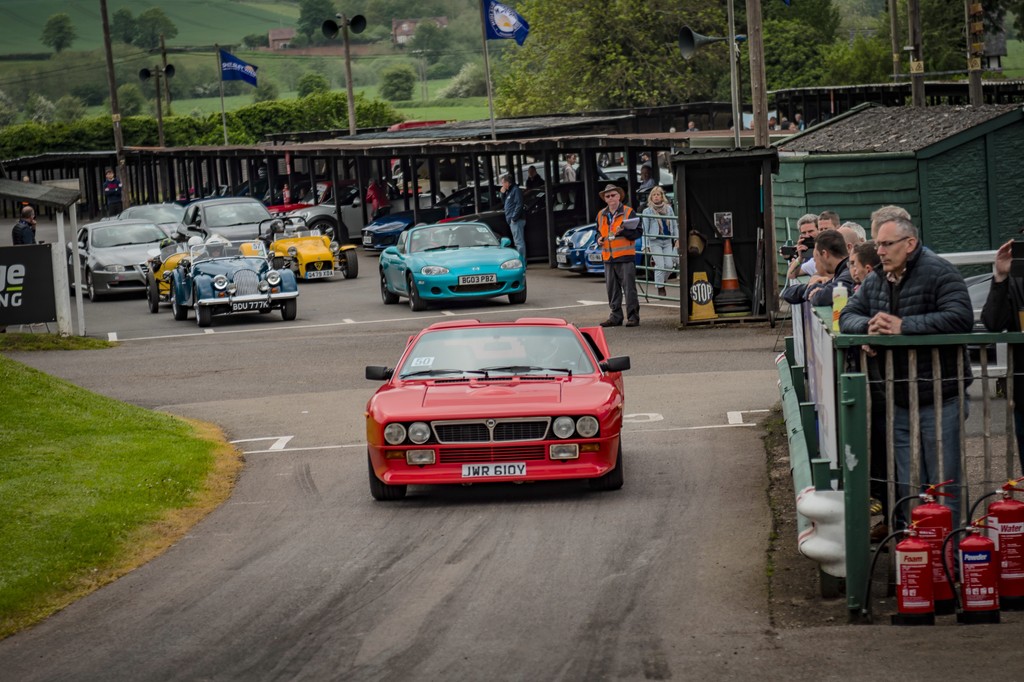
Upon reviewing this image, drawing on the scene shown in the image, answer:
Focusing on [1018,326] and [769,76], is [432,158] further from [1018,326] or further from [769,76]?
[769,76]

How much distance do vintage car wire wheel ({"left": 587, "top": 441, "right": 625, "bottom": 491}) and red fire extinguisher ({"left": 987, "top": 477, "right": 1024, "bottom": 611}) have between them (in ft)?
13.5

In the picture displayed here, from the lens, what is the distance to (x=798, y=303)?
465 inches

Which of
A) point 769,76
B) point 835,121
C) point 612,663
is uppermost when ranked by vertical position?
point 769,76

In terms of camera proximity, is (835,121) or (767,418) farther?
(835,121)

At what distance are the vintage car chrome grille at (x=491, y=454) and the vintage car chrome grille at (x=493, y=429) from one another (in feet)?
0.21

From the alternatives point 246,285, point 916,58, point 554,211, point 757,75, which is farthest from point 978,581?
point 554,211

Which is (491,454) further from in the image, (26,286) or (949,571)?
(26,286)

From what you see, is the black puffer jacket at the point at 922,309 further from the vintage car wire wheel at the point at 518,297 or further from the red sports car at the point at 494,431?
the vintage car wire wheel at the point at 518,297

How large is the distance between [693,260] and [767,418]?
7937mm

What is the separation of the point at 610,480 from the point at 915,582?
4247 millimetres

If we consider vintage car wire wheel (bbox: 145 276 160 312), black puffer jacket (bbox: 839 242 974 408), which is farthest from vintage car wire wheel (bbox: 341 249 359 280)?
black puffer jacket (bbox: 839 242 974 408)

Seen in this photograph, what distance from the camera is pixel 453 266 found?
26.3m

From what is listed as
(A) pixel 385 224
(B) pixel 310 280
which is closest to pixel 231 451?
(B) pixel 310 280

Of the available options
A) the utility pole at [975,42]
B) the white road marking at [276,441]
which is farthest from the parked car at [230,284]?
the utility pole at [975,42]
